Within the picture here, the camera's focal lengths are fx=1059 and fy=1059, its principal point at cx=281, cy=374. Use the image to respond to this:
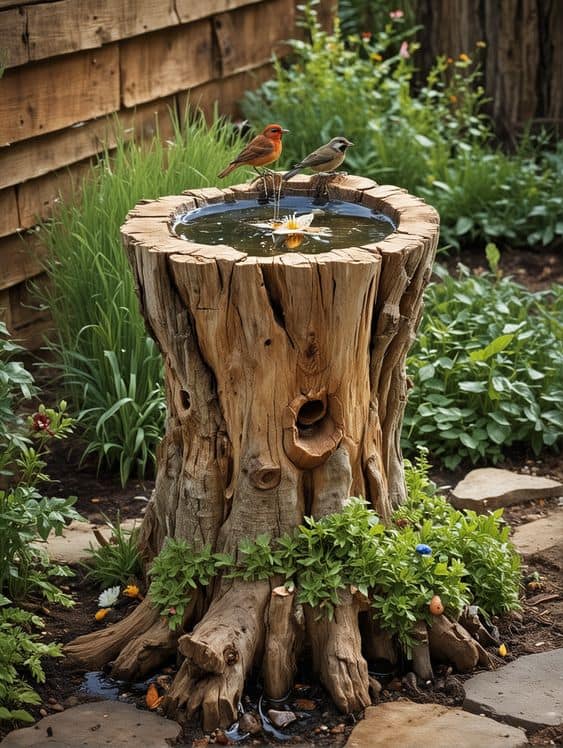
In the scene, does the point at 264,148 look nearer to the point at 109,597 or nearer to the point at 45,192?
the point at 109,597

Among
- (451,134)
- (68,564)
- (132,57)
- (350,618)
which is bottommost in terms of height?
(68,564)

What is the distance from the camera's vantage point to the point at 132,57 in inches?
227

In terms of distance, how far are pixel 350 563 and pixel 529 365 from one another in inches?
79.6

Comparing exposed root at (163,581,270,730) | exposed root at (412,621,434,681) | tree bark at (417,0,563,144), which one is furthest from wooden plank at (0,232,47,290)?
tree bark at (417,0,563,144)

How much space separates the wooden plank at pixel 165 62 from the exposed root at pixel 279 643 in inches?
139

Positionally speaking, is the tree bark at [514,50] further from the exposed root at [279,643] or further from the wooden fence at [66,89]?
the exposed root at [279,643]

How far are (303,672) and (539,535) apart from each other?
1258 millimetres

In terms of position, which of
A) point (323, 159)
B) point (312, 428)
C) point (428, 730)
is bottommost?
point (428, 730)

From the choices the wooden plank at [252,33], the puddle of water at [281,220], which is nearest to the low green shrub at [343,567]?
the puddle of water at [281,220]

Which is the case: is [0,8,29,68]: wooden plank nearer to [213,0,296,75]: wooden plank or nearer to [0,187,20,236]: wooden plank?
[0,187,20,236]: wooden plank

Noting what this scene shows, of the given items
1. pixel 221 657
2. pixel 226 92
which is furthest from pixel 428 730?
pixel 226 92

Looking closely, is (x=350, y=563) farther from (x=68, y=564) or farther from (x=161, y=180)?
(x=161, y=180)

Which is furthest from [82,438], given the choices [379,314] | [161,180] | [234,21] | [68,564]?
[234,21]

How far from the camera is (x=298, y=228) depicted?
3.30 meters
